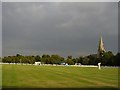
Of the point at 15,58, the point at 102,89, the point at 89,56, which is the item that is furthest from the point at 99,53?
the point at 102,89

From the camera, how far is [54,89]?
17719 millimetres

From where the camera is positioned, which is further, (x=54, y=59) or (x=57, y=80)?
(x=54, y=59)

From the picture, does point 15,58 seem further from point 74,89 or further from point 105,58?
point 74,89

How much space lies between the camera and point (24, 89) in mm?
17250

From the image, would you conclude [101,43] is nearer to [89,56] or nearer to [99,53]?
[99,53]

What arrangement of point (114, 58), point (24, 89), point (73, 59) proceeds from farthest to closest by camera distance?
point (73, 59)
point (114, 58)
point (24, 89)

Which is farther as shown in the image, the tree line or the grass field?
the tree line

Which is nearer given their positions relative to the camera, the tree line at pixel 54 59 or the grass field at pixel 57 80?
the grass field at pixel 57 80

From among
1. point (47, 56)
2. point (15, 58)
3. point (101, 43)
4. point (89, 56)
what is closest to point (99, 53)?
point (101, 43)

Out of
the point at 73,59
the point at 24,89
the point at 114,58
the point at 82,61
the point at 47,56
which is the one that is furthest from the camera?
the point at 47,56

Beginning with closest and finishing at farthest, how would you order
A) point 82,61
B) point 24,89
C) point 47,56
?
point 24,89 < point 82,61 < point 47,56

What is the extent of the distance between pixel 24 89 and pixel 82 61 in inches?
5096

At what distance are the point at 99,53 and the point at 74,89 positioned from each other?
149083mm

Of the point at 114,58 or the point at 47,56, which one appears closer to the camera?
the point at 114,58
